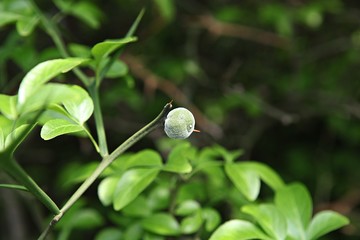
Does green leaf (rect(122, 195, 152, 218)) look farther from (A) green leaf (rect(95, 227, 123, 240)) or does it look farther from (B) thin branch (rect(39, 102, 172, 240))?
(B) thin branch (rect(39, 102, 172, 240))

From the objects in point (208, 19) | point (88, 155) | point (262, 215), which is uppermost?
point (262, 215)

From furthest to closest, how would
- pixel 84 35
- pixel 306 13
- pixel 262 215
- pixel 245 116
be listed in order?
pixel 245 116, pixel 84 35, pixel 306 13, pixel 262 215

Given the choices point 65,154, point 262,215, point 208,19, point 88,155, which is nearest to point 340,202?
point 208,19

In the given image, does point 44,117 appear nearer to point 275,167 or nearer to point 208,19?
point 208,19

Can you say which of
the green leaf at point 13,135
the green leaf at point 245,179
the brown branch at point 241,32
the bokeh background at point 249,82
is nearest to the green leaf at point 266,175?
the green leaf at point 245,179

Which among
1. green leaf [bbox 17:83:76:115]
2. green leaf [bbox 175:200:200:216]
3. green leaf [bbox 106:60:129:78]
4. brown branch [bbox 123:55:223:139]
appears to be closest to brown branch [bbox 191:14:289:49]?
brown branch [bbox 123:55:223:139]

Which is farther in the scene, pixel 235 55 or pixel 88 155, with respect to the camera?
pixel 235 55

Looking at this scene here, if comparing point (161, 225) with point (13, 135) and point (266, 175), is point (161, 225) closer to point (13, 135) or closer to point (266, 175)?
point (266, 175)
